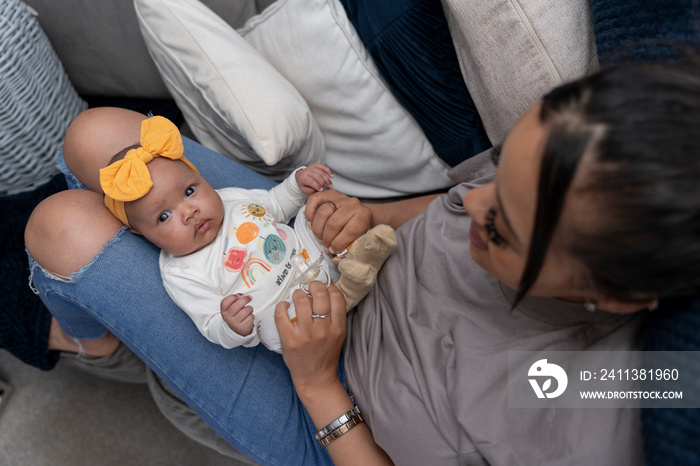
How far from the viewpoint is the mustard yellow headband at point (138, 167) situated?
99cm

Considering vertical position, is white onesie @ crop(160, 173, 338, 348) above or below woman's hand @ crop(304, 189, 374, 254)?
below

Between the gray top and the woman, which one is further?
the gray top

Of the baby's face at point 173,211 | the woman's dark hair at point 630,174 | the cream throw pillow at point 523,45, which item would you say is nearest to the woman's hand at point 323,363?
the baby's face at point 173,211

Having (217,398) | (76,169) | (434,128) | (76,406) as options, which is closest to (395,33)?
(434,128)

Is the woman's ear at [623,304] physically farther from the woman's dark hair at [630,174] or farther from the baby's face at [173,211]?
Result: the baby's face at [173,211]

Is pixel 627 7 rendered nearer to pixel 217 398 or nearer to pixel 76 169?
pixel 217 398

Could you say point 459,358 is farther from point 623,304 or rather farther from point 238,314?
point 238,314

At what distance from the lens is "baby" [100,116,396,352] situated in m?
0.99

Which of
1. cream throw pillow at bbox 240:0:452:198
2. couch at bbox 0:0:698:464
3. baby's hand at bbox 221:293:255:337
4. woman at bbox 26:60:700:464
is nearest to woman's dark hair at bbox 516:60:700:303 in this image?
woman at bbox 26:60:700:464

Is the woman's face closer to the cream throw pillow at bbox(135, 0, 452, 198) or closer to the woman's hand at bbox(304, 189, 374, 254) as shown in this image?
the woman's hand at bbox(304, 189, 374, 254)

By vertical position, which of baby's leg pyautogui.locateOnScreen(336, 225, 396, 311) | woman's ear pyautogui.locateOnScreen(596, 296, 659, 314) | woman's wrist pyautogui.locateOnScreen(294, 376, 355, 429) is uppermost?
woman's ear pyautogui.locateOnScreen(596, 296, 659, 314)

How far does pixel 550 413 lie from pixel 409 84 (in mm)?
884

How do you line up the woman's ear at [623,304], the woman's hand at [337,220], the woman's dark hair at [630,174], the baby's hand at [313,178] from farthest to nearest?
the baby's hand at [313,178] < the woman's hand at [337,220] < the woman's ear at [623,304] < the woman's dark hair at [630,174]

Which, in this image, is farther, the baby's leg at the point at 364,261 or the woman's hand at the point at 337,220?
the woman's hand at the point at 337,220
